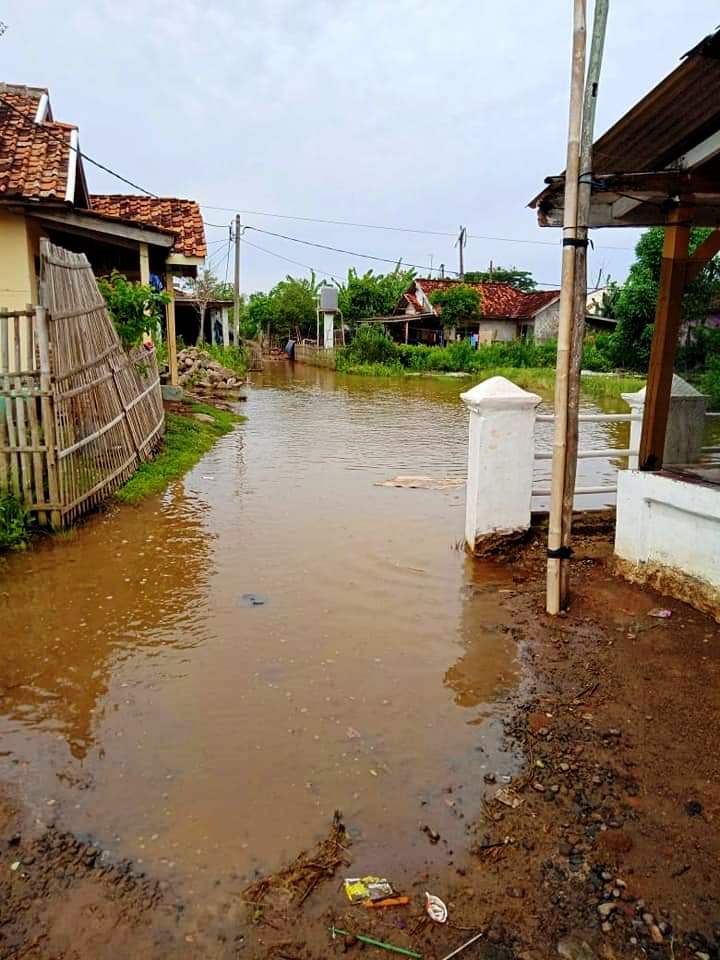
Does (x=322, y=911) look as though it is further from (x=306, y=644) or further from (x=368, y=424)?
(x=368, y=424)

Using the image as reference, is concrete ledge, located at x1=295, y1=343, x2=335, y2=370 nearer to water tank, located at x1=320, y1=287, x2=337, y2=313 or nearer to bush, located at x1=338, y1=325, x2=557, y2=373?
bush, located at x1=338, y1=325, x2=557, y2=373

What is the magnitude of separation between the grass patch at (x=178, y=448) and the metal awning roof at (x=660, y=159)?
5.31 m

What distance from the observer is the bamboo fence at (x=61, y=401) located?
239 inches

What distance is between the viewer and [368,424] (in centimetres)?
1580

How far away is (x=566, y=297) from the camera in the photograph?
14.7ft

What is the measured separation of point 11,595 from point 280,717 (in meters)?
2.67

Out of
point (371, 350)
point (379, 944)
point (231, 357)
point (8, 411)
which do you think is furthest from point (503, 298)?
point (379, 944)

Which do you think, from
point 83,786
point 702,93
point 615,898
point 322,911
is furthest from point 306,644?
point 702,93

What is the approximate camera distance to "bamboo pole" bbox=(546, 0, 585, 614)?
4207mm

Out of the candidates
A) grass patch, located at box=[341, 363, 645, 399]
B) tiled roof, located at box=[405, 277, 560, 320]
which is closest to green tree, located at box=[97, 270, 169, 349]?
grass patch, located at box=[341, 363, 645, 399]

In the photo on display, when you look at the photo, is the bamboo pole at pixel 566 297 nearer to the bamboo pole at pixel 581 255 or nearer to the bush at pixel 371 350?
the bamboo pole at pixel 581 255

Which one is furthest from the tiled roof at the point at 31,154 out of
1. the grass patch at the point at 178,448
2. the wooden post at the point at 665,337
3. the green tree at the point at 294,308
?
the green tree at the point at 294,308

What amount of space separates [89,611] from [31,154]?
8.29 metres

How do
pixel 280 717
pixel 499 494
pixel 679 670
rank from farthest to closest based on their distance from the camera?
pixel 499 494 < pixel 679 670 < pixel 280 717
